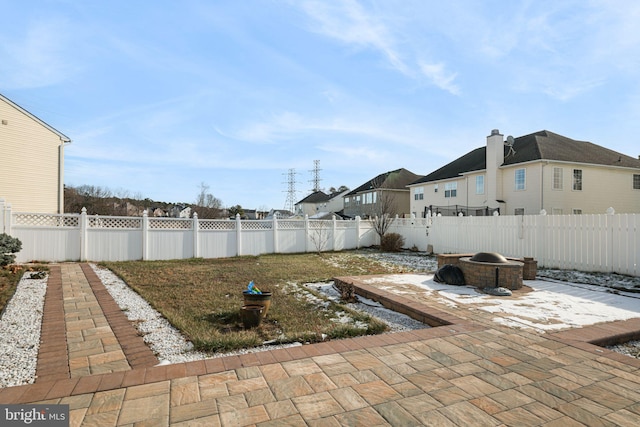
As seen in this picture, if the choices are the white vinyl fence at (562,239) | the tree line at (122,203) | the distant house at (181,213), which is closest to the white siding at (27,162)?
the distant house at (181,213)

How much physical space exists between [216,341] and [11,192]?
15227 mm

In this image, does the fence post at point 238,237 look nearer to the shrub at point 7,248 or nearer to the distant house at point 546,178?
the shrub at point 7,248

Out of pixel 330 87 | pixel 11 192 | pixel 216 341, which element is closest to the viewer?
pixel 216 341

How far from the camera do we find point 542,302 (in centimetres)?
564

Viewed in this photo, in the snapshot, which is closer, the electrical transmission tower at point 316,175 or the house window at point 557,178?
the house window at point 557,178

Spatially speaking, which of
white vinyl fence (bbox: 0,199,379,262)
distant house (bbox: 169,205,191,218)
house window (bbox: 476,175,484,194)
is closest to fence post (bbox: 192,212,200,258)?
white vinyl fence (bbox: 0,199,379,262)

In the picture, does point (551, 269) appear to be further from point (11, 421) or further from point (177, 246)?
point (177, 246)

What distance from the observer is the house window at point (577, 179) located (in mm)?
19625

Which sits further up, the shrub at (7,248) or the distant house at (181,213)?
the distant house at (181,213)

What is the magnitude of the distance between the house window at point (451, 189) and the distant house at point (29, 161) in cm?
2374

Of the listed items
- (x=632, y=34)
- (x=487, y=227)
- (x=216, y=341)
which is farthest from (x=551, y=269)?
(x=216, y=341)

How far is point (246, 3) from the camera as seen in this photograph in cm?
702

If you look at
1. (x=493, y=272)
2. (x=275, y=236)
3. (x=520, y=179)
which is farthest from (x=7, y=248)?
(x=520, y=179)

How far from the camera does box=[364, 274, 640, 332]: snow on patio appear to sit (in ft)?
15.0
